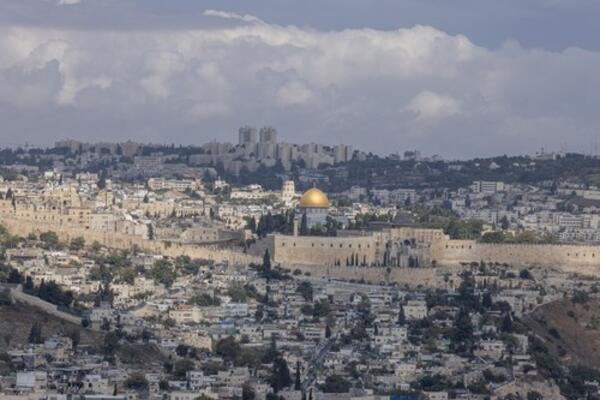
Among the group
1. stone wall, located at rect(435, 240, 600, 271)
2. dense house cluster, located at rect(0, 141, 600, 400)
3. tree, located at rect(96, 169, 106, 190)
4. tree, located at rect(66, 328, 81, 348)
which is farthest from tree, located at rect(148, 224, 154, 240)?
tree, located at rect(66, 328, 81, 348)

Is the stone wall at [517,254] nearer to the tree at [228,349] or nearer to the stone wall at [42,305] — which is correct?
the stone wall at [42,305]

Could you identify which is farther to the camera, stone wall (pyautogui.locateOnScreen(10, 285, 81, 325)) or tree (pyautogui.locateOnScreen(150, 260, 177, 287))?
tree (pyautogui.locateOnScreen(150, 260, 177, 287))

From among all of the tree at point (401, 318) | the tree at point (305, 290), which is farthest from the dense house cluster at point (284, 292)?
the tree at point (305, 290)

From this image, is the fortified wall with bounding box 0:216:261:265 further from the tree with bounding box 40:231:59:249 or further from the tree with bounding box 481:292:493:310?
the tree with bounding box 481:292:493:310

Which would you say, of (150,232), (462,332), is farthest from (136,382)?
(150,232)

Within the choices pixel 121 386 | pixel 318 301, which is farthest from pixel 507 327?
pixel 121 386

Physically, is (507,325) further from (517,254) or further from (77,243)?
(77,243)
